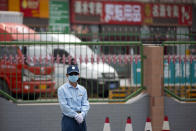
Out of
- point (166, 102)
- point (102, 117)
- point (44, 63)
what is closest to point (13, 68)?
point (44, 63)

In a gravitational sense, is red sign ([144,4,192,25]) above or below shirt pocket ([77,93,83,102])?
above

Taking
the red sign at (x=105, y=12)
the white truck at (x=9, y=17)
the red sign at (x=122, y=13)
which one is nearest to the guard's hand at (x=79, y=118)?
the white truck at (x=9, y=17)

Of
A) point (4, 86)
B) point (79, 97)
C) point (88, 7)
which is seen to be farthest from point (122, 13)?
point (79, 97)

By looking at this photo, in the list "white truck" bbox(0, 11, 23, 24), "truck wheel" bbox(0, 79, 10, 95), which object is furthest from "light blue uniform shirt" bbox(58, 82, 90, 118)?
"white truck" bbox(0, 11, 23, 24)

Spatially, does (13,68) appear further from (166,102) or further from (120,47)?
(166,102)

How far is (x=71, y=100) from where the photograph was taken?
736 cm

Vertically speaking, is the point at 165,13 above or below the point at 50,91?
above

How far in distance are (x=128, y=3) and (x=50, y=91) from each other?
18476 millimetres

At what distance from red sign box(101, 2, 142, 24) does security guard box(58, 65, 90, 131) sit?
21326mm

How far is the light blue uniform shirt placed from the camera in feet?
23.9

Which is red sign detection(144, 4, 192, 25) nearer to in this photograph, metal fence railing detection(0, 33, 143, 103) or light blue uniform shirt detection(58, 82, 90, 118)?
metal fence railing detection(0, 33, 143, 103)

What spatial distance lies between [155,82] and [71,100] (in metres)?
3.26

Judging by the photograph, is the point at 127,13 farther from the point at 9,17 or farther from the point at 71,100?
the point at 71,100

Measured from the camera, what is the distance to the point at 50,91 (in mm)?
11336
